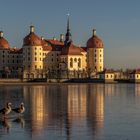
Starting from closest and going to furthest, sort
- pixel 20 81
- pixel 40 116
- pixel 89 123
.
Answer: pixel 89 123
pixel 40 116
pixel 20 81

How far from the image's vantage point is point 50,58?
125 m

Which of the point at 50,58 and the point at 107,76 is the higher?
the point at 50,58

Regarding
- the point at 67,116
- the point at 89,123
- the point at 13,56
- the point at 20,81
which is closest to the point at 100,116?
the point at 67,116

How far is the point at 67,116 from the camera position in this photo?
82.7 ft

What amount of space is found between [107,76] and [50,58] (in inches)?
608

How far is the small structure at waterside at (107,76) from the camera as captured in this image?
12044 cm

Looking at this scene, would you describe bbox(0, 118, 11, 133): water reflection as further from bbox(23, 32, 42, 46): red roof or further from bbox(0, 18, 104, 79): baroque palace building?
bbox(23, 32, 42, 46): red roof

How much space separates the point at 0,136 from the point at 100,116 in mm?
8290

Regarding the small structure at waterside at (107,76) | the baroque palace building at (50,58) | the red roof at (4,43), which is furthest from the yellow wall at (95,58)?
the red roof at (4,43)

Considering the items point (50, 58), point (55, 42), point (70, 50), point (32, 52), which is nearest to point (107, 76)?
point (70, 50)

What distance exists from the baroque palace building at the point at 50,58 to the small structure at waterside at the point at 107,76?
10.5ft

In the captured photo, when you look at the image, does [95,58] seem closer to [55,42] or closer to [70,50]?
[70,50]

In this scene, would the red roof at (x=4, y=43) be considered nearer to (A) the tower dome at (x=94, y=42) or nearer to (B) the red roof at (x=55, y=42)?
(B) the red roof at (x=55, y=42)

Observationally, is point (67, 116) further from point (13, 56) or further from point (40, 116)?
point (13, 56)
